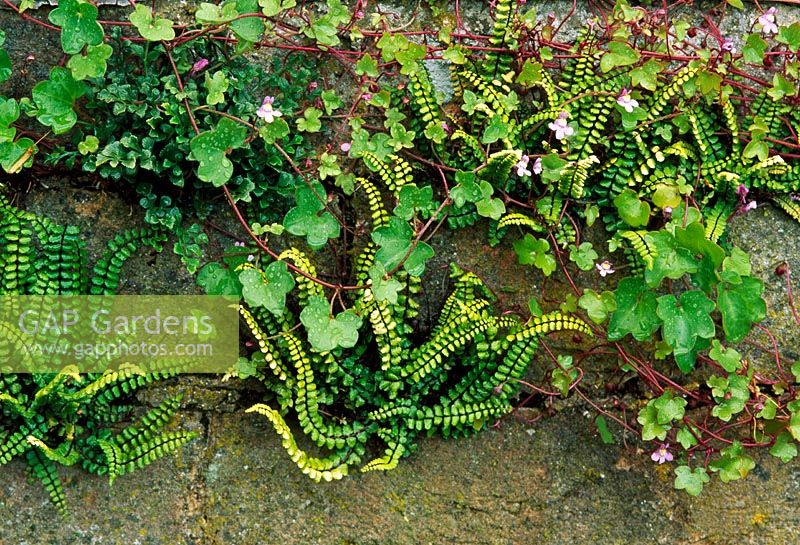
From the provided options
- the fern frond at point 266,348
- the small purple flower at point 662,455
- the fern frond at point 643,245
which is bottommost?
the small purple flower at point 662,455

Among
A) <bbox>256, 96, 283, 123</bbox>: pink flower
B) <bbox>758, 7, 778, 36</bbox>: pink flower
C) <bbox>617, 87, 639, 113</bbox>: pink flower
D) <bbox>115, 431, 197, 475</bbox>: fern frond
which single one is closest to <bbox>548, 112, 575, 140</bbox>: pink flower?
<bbox>617, 87, 639, 113</bbox>: pink flower

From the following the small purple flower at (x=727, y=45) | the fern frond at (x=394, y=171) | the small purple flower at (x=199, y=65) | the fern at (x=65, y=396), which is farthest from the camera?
the small purple flower at (x=727, y=45)

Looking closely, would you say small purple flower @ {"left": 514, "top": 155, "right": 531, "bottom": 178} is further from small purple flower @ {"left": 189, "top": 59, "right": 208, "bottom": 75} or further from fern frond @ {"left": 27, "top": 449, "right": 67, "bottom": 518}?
fern frond @ {"left": 27, "top": 449, "right": 67, "bottom": 518}

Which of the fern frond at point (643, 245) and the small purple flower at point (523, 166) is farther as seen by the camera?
the small purple flower at point (523, 166)

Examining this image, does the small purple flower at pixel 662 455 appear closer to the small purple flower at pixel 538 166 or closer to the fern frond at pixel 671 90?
the small purple flower at pixel 538 166

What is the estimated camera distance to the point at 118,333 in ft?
10.5

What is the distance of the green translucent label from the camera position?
120 inches

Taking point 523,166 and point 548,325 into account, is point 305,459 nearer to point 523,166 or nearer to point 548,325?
point 548,325

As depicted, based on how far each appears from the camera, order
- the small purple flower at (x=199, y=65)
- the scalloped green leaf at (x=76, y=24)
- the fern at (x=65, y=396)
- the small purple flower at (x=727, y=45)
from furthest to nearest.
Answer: the small purple flower at (x=727, y=45) → the small purple flower at (x=199, y=65) → the fern at (x=65, y=396) → the scalloped green leaf at (x=76, y=24)

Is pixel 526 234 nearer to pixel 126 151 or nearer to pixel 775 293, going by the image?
pixel 775 293

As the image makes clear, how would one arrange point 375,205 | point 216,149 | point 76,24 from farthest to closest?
point 375,205
point 216,149
point 76,24

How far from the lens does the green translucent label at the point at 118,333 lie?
10.0 ft

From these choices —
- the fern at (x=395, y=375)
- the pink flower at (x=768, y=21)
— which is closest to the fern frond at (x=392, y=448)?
the fern at (x=395, y=375)

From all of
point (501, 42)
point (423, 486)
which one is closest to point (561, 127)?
point (501, 42)
